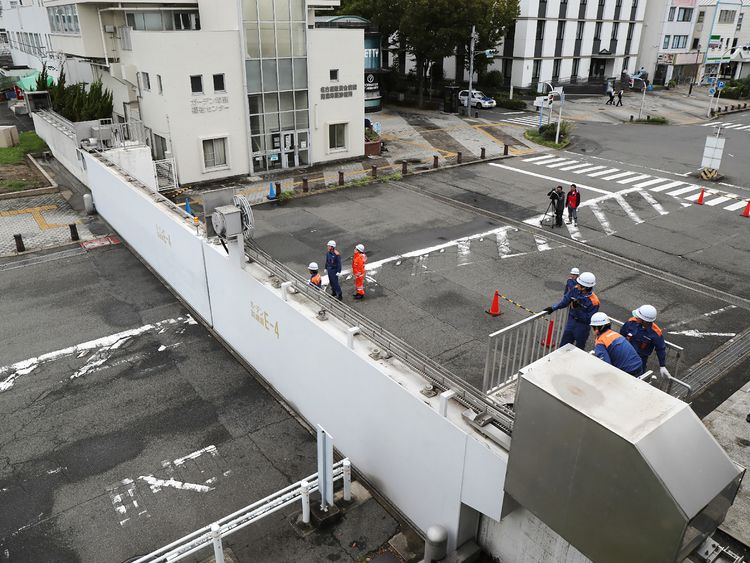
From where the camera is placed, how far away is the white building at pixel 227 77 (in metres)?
23.8

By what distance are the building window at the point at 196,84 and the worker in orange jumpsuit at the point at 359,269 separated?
14010mm

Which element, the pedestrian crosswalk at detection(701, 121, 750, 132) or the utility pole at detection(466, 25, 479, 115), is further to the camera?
the pedestrian crosswalk at detection(701, 121, 750, 132)

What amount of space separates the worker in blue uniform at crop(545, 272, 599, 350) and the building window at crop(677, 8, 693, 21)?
220ft

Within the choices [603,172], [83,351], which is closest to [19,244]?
[83,351]

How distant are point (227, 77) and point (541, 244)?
1506cm

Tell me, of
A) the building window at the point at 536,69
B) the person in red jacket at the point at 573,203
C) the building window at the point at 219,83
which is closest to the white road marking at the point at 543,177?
the person in red jacket at the point at 573,203

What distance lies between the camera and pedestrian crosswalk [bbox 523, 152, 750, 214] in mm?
23656

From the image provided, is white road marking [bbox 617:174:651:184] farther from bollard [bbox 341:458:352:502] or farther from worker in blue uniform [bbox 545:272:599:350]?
bollard [bbox 341:458:352:502]

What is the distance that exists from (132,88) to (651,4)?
57.8 meters

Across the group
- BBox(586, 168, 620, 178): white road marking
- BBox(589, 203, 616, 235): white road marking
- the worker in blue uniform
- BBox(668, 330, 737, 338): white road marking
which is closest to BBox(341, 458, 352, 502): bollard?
the worker in blue uniform

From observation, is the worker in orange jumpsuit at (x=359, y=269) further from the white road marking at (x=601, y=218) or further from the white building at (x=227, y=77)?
the white building at (x=227, y=77)

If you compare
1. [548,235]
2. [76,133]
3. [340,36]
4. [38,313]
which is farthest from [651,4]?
[38,313]

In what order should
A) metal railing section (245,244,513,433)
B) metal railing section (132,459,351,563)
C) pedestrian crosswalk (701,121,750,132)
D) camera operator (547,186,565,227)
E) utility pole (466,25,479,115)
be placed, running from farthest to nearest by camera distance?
pedestrian crosswalk (701,121,750,132) < utility pole (466,25,479,115) < camera operator (547,186,565,227) < metal railing section (132,459,351,563) < metal railing section (245,244,513,433)

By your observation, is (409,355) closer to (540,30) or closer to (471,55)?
(471,55)
